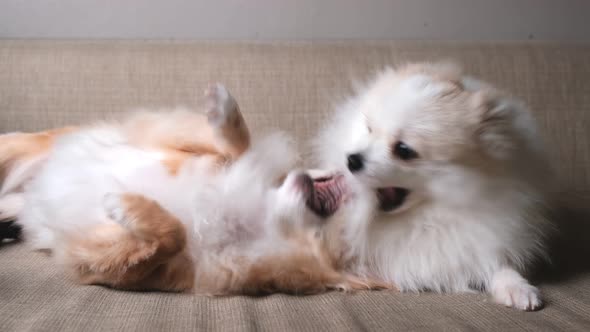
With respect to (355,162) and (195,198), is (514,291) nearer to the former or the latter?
(355,162)

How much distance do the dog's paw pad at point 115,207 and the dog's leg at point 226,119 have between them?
12.6 inches

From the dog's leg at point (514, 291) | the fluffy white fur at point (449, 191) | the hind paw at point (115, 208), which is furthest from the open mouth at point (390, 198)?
the hind paw at point (115, 208)

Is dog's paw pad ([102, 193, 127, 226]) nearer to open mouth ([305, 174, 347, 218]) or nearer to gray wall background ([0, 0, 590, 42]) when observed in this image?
open mouth ([305, 174, 347, 218])

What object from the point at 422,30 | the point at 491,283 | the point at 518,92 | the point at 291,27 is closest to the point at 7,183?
the point at 291,27

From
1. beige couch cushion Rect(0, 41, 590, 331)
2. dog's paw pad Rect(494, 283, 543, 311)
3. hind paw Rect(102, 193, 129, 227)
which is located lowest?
dog's paw pad Rect(494, 283, 543, 311)

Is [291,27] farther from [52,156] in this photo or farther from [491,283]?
[491,283]

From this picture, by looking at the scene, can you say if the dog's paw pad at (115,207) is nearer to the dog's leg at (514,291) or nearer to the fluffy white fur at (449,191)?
the fluffy white fur at (449,191)

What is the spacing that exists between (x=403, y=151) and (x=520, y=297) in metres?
0.39

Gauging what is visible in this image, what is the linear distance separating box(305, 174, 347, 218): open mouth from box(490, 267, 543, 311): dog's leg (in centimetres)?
41

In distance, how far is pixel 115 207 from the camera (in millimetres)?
1106

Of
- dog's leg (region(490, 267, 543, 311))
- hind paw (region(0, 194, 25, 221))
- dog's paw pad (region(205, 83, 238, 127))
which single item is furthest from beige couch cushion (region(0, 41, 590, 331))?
dog's leg (region(490, 267, 543, 311))

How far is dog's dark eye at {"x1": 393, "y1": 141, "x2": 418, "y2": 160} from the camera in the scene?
1.17 meters

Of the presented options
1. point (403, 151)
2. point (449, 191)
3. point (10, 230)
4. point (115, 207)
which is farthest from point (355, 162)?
point (10, 230)

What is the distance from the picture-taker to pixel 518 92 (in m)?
2.01
